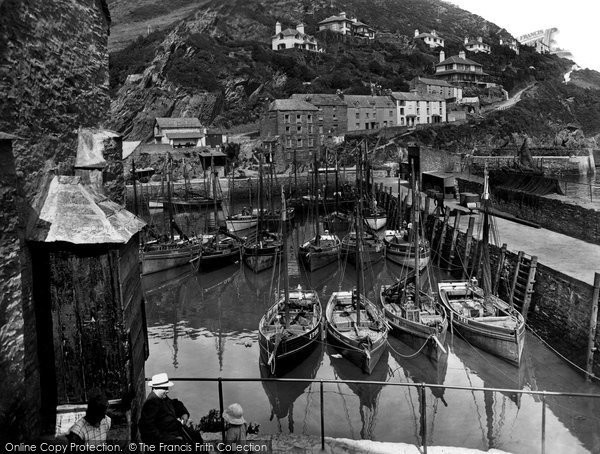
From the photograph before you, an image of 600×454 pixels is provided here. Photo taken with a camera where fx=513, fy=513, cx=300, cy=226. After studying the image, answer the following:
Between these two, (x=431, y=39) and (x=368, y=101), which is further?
(x=431, y=39)

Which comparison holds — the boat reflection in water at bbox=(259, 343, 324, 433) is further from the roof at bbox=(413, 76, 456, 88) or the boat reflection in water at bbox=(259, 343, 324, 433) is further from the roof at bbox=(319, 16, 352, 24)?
the roof at bbox=(319, 16, 352, 24)

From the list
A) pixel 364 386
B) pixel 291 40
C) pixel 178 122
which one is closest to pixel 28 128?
pixel 364 386

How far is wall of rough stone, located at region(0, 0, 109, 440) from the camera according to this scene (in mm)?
4453

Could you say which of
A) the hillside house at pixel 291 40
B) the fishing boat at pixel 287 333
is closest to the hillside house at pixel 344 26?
the hillside house at pixel 291 40

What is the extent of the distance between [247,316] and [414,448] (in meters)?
17.0

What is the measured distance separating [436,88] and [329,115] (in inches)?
1110

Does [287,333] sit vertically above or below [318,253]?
below

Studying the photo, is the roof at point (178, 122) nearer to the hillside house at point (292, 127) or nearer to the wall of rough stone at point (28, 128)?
the hillside house at point (292, 127)

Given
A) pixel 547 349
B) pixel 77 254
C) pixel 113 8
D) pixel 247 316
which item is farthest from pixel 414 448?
pixel 113 8

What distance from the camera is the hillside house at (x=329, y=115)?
265 feet

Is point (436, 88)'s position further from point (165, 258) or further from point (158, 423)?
point (158, 423)

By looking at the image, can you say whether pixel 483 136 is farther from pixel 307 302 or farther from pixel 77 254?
pixel 77 254

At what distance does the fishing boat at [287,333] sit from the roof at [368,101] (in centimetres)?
6855

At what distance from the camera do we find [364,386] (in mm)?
15883
